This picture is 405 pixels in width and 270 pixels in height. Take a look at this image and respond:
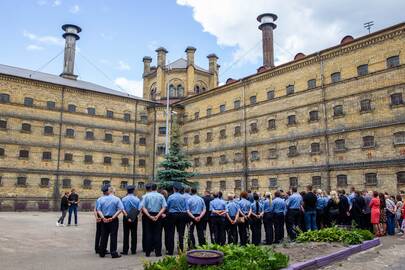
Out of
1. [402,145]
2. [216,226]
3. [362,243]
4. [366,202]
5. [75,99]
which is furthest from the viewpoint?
[75,99]

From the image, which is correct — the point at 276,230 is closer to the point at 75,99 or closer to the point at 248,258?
the point at 248,258

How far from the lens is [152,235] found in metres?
10.1

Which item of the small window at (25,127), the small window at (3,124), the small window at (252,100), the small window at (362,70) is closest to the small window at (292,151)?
the small window at (252,100)

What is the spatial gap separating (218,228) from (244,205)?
4.11ft

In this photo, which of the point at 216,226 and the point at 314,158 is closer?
the point at 216,226

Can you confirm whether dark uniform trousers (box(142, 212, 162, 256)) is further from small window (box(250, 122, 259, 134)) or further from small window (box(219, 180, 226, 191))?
small window (box(219, 180, 226, 191))

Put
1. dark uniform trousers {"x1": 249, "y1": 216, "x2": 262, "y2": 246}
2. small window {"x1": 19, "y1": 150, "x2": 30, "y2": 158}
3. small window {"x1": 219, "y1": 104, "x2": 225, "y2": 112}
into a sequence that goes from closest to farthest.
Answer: dark uniform trousers {"x1": 249, "y1": 216, "x2": 262, "y2": 246}
small window {"x1": 19, "y1": 150, "x2": 30, "y2": 158}
small window {"x1": 219, "y1": 104, "x2": 225, "y2": 112}

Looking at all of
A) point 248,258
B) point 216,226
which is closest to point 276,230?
point 216,226

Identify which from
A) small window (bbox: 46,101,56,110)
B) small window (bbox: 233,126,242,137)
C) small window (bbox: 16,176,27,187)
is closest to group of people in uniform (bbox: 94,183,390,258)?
small window (bbox: 233,126,242,137)

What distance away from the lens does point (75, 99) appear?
3906 centimetres

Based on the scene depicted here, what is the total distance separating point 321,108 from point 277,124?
451cm

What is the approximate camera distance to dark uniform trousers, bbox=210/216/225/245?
38.2 ft

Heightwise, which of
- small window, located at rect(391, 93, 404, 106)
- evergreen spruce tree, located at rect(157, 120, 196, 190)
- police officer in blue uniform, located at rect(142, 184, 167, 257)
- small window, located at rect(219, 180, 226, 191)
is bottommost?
police officer in blue uniform, located at rect(142, 184, 167, 257)

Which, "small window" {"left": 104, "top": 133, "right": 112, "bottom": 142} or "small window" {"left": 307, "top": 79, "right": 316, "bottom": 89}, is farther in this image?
"small window" {"left": 104, "top": 133, "right": 112, "bottom": 142}
